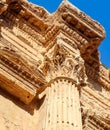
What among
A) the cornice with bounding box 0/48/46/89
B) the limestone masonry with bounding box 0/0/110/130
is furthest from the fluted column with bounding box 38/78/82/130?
the cornice with bounding box 0/48/46/89

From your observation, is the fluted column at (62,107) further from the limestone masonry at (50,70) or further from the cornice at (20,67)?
the cornice at (20,67)

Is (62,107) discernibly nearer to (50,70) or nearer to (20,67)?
(50,70)

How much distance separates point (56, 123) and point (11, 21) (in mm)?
4953

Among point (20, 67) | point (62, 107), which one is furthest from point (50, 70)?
point (62, 107)

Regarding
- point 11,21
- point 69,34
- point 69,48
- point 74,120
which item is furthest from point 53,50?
point 74,120

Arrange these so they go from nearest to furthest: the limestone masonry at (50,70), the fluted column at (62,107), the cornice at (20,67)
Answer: the fluted column at (62,107), the limestone masonry at (50,70), the cornice at (20,67)

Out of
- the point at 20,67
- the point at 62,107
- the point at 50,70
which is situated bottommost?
the point at 20,67

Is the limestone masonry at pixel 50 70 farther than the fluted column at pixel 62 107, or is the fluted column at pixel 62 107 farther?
the limestone masonry at pixel 50 70

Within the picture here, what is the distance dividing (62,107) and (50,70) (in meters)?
1.70

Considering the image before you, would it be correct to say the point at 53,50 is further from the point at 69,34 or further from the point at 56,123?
the point at 56,123

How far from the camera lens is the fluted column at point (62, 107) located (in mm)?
8211

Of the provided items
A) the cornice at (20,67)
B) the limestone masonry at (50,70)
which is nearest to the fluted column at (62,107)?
the limestone masonry at (50,70)

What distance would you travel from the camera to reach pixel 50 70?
10.2m

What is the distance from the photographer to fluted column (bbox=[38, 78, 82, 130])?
323 inches
